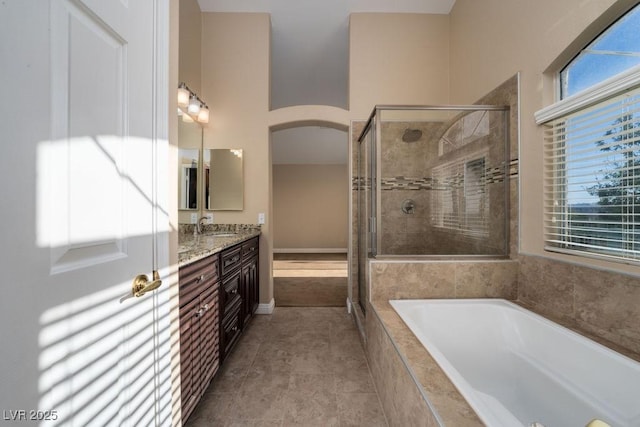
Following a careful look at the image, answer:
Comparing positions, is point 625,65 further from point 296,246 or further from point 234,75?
point 296,246

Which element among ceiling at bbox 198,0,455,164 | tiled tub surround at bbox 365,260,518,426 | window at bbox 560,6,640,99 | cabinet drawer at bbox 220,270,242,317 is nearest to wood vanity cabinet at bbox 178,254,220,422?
cabinet drawer at bbox 220,270,242,317

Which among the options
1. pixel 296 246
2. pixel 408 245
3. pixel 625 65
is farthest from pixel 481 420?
pixel 296 246

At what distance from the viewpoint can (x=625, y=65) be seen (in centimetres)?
127

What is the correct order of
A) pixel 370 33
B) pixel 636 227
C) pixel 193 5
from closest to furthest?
pixel 636 227, pixel 193 5, pixel 370 33

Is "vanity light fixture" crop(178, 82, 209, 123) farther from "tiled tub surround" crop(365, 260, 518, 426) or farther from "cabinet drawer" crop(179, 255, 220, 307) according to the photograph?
"tiled tub surround" crop(365, 260, 518, 426)

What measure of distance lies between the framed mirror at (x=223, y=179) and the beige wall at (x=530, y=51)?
2.51 metres

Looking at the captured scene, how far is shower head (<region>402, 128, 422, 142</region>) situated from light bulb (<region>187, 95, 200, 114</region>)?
206cm

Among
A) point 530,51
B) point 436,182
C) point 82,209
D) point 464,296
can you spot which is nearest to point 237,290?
point 82,209

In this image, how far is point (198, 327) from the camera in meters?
1.46

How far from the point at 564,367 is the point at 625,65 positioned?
5.03 ft

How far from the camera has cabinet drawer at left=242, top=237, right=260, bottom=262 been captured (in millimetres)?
2328

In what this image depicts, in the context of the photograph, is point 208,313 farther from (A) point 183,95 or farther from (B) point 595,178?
(B) point 595,178

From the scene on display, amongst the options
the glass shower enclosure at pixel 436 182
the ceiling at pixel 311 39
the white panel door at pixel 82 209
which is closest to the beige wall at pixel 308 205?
the ceiling at pixel 311 39

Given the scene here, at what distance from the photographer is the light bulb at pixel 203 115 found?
8.96ft
